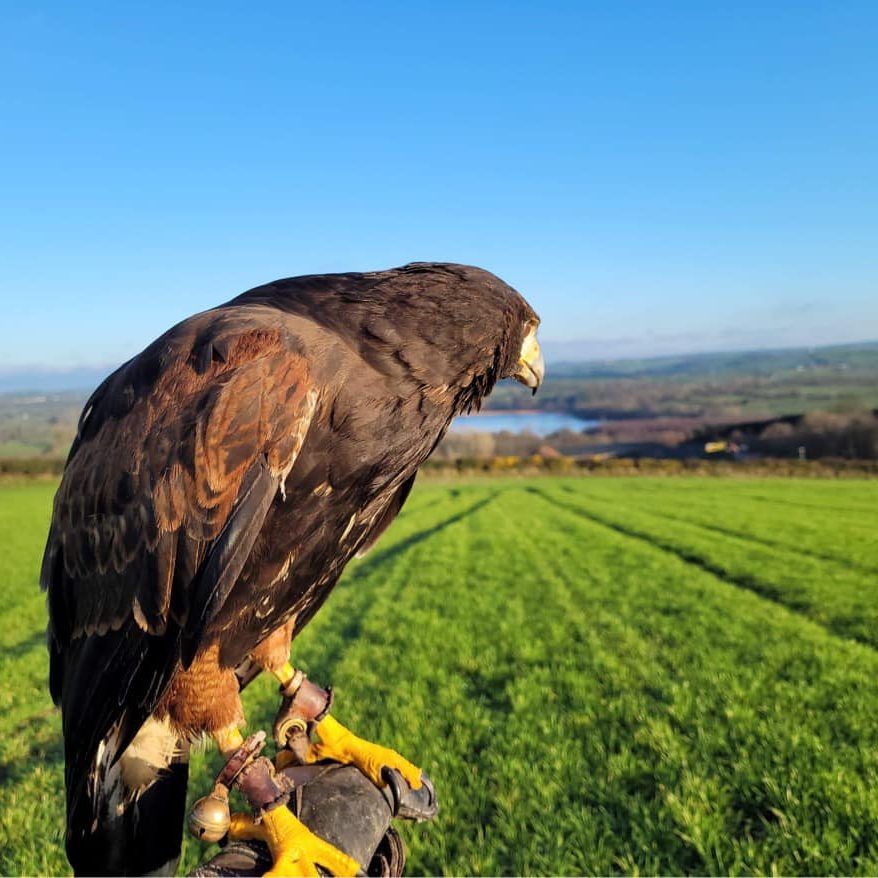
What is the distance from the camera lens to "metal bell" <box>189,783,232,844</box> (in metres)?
2.45

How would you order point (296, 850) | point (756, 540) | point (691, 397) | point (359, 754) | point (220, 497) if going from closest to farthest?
1. point (220, 497)
2. point (296, 850)
3. point (359, 754)
4. point (756, 540)
5. point (691, 397)

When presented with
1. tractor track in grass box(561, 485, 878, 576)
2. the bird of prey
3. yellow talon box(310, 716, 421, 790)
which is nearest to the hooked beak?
the bird of prey

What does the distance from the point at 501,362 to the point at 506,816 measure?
3426 millimetres

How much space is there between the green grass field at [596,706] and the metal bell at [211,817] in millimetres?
2333

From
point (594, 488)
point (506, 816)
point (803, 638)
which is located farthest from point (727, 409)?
point (506, 816)

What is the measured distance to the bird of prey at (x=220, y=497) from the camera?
2.41 m

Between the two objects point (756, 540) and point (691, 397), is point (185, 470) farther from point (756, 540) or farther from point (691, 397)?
point (691, 397)

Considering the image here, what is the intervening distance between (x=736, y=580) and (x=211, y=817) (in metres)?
14.6

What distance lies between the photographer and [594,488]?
43.4 m

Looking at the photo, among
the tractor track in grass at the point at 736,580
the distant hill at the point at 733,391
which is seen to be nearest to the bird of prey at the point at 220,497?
the tractor track in grass at the point at 736,580

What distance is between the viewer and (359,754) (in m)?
3.09

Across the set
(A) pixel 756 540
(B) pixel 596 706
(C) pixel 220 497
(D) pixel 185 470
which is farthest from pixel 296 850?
(A) pixel 756 540

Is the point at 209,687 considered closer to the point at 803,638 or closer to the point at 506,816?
the point at 506,816

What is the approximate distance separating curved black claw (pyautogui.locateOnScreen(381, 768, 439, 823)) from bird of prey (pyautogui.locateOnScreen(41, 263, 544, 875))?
12 centimetres
